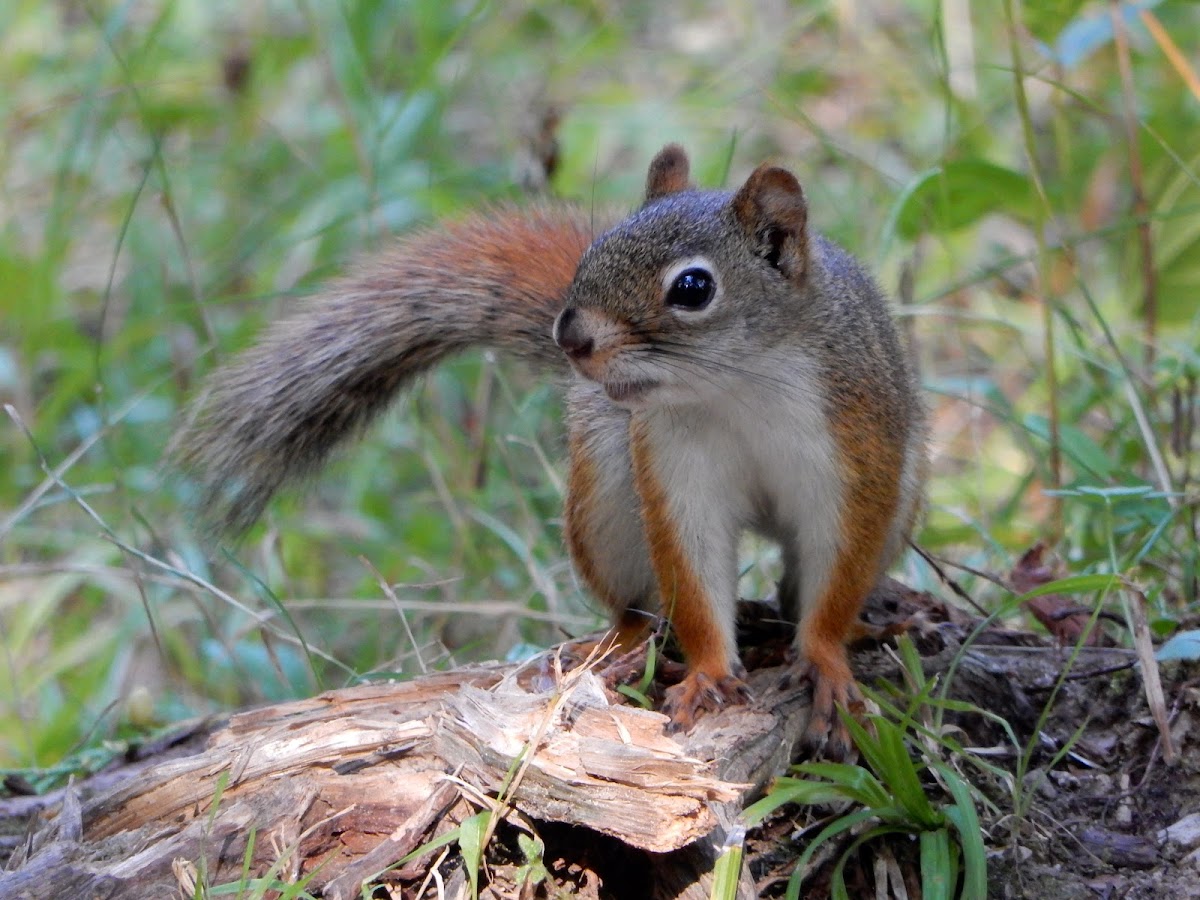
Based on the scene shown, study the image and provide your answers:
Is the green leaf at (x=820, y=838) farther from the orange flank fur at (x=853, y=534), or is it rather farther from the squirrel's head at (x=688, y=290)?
the squirrel's head at (x=688, y=290)

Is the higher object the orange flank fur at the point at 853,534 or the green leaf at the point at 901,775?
the orange flank fur at the point at 853,534

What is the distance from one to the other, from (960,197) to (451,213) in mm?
935

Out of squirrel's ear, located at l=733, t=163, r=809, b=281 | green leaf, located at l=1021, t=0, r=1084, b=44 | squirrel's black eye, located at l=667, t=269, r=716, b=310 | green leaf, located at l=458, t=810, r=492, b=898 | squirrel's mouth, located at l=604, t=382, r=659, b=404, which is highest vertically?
green leaf, located at l=1021, t=0, r=1084, b=44

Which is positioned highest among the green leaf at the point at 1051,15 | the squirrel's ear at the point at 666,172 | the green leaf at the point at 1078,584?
the green leaf at the point at 1051,15

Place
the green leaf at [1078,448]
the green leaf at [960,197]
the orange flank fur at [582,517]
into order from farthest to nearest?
the green leaf at [960,197] → the green leaf at [1078,448] → the orange flank fur at [582,517]

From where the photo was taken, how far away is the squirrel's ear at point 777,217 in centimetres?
168

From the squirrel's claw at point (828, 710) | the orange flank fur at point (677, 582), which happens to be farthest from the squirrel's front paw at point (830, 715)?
the orange flank fur at point (677, 582)

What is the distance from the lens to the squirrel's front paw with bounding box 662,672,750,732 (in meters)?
1.61

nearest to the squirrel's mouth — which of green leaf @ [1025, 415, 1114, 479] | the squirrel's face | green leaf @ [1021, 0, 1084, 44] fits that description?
the squirrel's face

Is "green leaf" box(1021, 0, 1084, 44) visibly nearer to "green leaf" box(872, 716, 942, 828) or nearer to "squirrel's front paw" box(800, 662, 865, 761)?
"squirrel's front paw" box(800, 662, 865, 761)

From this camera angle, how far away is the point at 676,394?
5.28 ft

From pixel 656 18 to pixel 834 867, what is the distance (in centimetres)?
381

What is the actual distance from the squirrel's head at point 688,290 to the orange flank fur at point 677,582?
0.14m

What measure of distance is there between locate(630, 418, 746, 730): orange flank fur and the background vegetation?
1.15 ft
